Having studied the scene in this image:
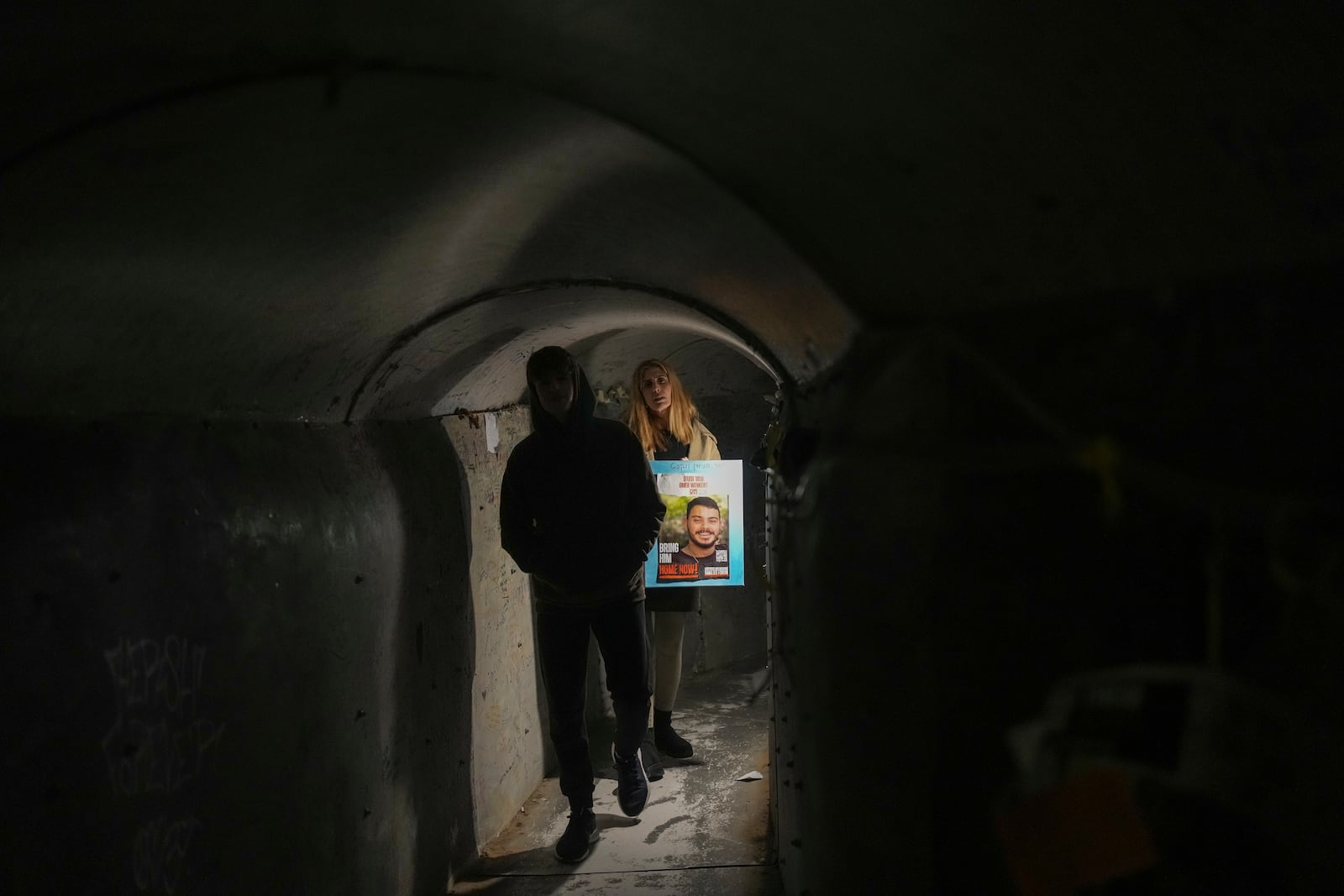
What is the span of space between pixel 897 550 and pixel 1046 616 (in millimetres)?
296

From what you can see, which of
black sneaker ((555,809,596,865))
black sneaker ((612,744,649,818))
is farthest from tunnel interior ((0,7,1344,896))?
black sneaker ((612,744,649,818))

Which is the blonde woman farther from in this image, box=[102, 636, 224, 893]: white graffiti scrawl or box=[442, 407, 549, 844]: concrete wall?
box=[102, 636, 224, 893]: white graffiti scrawl

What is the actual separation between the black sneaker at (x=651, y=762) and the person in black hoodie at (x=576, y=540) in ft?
2.48

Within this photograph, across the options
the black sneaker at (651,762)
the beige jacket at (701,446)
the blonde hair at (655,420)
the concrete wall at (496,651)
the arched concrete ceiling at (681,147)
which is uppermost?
the arched concrete ceiling at (681,147)

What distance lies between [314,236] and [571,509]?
6.60ft

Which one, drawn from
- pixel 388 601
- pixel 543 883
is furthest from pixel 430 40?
pixel 543 883

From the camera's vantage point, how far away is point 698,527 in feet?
17.9

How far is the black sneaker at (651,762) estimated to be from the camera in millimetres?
5145

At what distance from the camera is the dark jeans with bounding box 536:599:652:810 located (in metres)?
4.23

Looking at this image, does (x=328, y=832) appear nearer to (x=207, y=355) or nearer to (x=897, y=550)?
(x=207, y=355)

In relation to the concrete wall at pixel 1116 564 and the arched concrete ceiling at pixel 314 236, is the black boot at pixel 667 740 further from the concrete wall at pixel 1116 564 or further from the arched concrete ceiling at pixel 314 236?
the concrete wall at pixel 1116 564

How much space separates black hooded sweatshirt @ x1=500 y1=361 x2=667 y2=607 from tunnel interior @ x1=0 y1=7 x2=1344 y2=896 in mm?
1252

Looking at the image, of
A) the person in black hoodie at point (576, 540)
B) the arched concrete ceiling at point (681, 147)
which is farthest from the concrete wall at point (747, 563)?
the arched concrete ceiling at point (681, 147)

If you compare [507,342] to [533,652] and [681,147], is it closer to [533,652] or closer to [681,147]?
[533,652]
